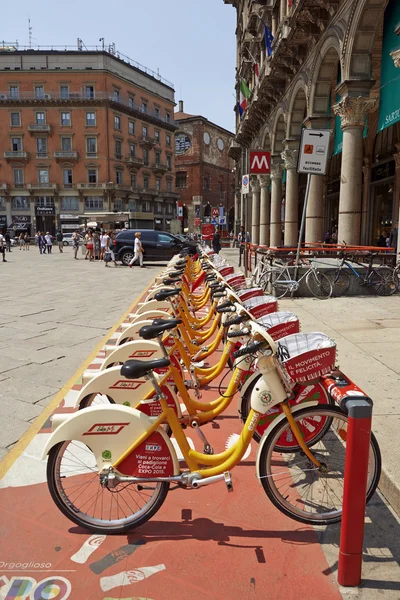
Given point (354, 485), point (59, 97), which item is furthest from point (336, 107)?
point (59, 97)

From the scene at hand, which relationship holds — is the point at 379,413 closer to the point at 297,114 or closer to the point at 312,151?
the point at 312,151

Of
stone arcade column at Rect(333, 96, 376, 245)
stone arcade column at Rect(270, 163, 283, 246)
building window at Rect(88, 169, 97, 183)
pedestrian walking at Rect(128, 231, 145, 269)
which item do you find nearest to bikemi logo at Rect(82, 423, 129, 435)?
stone arcade column at Rect(333, 96, 376, 245)

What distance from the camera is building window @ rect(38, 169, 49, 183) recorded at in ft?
180

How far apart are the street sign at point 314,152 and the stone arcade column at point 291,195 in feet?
29.0

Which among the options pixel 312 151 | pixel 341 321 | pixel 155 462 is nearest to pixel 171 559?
pixel 155 462

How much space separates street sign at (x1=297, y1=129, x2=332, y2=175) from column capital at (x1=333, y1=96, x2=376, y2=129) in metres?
2.86

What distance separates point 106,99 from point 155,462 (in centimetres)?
5841

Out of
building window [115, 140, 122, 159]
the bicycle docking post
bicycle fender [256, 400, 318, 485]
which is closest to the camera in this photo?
the bicycle docking post

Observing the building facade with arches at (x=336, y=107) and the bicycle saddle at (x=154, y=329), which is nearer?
the bicycle saddle at (x=154, y=329)

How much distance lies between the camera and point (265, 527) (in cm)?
264

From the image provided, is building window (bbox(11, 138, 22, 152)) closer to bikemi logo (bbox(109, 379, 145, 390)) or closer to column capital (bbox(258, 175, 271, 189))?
column capital (bbox(258, 175, 271, 189))

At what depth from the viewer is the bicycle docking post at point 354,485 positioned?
6.40ft

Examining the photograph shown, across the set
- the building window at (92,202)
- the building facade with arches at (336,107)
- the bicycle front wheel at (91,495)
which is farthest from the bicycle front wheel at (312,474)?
the building window at (92,202)

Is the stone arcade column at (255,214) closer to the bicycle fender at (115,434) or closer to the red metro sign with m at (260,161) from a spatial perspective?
the red metro sign with m at (260,161)
